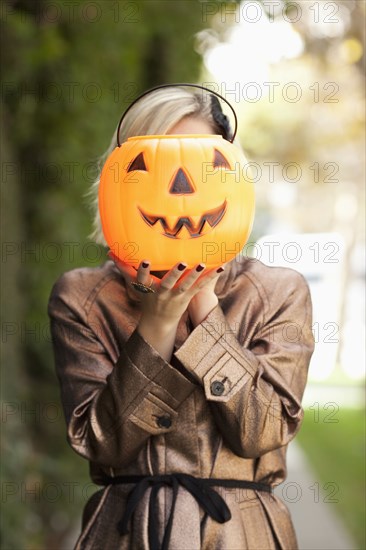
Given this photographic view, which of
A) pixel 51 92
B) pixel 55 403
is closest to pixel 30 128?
pixel 51 92

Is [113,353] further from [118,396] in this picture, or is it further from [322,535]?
[322,535]

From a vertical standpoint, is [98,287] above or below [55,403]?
above

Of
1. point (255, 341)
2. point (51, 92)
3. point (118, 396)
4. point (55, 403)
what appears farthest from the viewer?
point (55, 403)

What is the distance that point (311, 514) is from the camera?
352 inches

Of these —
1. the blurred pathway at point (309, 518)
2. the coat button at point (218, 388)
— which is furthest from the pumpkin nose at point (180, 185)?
the blurred pathway at point (309, 518)

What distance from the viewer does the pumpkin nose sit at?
8.50 feet

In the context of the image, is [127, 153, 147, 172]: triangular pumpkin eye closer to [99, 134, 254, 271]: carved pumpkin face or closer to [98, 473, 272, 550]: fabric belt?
[99, 134, 254, 271]: carved pumpkin face

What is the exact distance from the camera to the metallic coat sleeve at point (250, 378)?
252 cm

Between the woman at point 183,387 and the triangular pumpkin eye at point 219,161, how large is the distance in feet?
0.63

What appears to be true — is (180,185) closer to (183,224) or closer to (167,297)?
(183,224)

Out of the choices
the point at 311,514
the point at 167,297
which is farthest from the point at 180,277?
the point at 311,514

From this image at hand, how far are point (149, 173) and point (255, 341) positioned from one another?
1.98 ft

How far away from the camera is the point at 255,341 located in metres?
2.75

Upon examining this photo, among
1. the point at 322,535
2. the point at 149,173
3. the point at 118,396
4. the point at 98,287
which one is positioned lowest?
the point at 322,535
